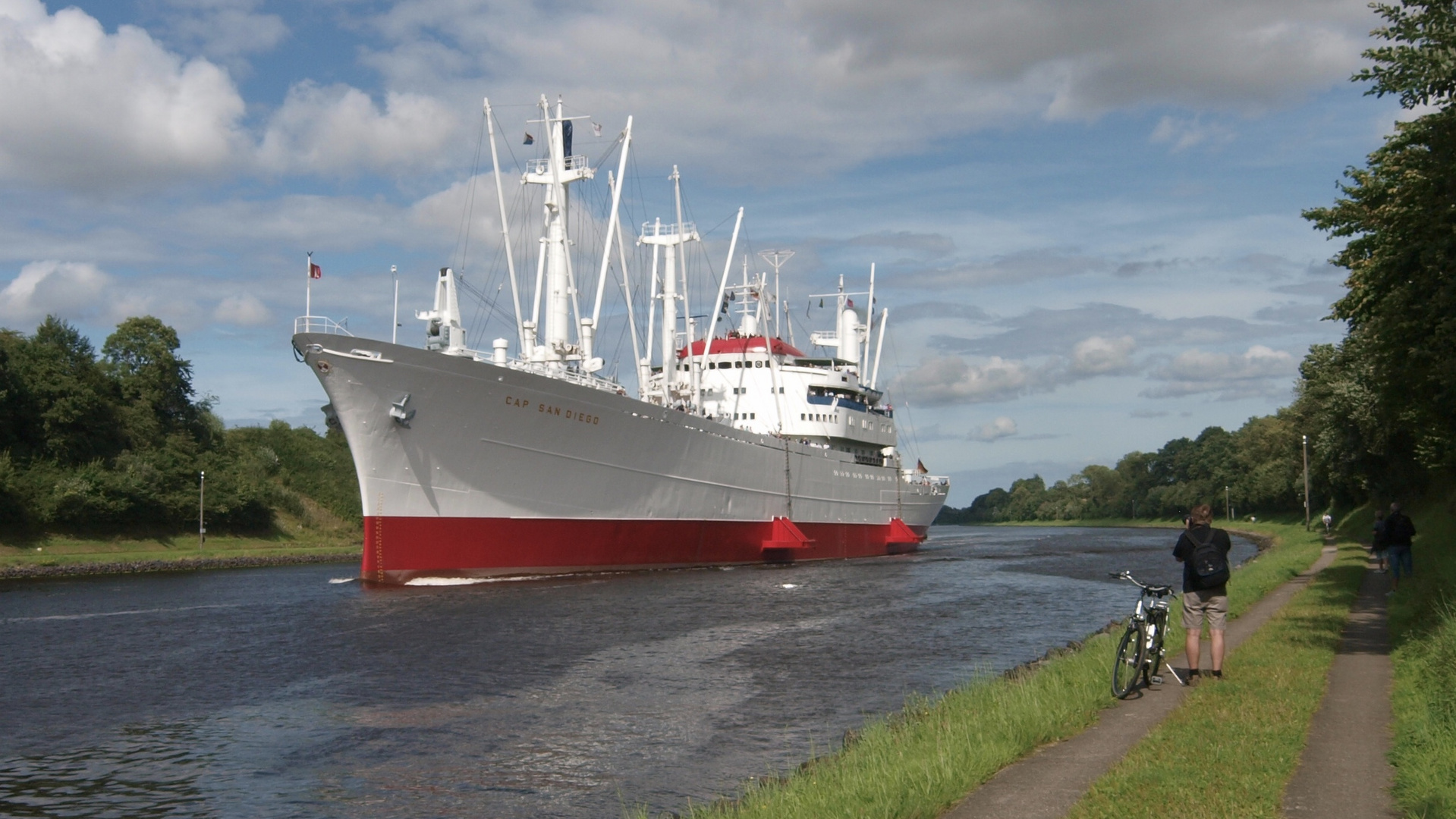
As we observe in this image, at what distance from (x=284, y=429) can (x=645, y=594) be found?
5987 centimetres

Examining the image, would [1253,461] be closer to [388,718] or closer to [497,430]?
[497,430]

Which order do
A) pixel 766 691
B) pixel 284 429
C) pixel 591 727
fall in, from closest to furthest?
pixel 591 727 < pixel 766 691 < pixel 284 429

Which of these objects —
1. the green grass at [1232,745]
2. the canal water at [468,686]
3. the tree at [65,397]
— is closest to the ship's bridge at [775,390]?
the canal water at [468,686]

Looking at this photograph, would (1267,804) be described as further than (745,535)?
No

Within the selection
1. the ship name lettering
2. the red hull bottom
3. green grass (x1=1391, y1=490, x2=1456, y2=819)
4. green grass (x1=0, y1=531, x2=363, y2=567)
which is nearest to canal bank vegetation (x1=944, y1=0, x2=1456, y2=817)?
green grass (x1=1391, y1=490, x2=1456, y2=819)

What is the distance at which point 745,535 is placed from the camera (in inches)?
1770

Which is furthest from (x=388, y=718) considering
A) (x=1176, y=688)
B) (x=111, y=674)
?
(x=1176, y=688)

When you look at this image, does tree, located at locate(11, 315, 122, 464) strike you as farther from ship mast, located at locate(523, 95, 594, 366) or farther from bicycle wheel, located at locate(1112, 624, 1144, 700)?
bicycle wheel, located at locate(1112, 624, 1144, 700)

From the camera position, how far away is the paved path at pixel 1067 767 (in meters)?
7.90

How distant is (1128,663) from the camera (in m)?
11.9

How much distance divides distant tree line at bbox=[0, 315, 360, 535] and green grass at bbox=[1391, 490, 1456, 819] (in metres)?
52.9

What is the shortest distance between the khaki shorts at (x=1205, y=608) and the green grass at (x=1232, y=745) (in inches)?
25.0

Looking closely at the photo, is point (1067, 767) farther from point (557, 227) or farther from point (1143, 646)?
point (557, 227)

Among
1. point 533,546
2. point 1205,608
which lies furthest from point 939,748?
point 533,546
